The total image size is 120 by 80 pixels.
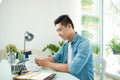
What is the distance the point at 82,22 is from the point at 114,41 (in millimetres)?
899

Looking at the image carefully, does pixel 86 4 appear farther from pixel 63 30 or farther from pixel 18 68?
pixel 18 68

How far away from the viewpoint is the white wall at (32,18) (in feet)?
13.2

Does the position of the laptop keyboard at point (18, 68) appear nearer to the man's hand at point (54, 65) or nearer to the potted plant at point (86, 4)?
the man's hand at point (54, 65)

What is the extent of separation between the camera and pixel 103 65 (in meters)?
2.12

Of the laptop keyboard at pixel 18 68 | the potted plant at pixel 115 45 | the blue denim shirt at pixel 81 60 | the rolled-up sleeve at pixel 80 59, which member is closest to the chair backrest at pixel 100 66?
the blue denim shirt at pixel 81 60

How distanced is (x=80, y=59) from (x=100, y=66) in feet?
1.11

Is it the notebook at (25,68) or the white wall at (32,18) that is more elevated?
the white wall at (32,18)

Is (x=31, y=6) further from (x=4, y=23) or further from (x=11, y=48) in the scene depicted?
(x=11, y=48)

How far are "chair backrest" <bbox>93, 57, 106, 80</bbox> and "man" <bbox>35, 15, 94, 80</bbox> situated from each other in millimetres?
98

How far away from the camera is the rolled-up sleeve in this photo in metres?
1.92

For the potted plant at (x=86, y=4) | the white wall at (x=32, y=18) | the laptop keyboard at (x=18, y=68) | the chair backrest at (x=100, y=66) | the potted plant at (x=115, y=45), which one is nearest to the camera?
the laptop keyboard at (x=18, y=68)

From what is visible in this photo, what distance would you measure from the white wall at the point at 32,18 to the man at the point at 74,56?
1955 mm

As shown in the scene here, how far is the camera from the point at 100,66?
85.8 inches

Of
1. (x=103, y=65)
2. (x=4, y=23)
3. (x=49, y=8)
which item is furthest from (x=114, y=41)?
(x=4, y=23)
